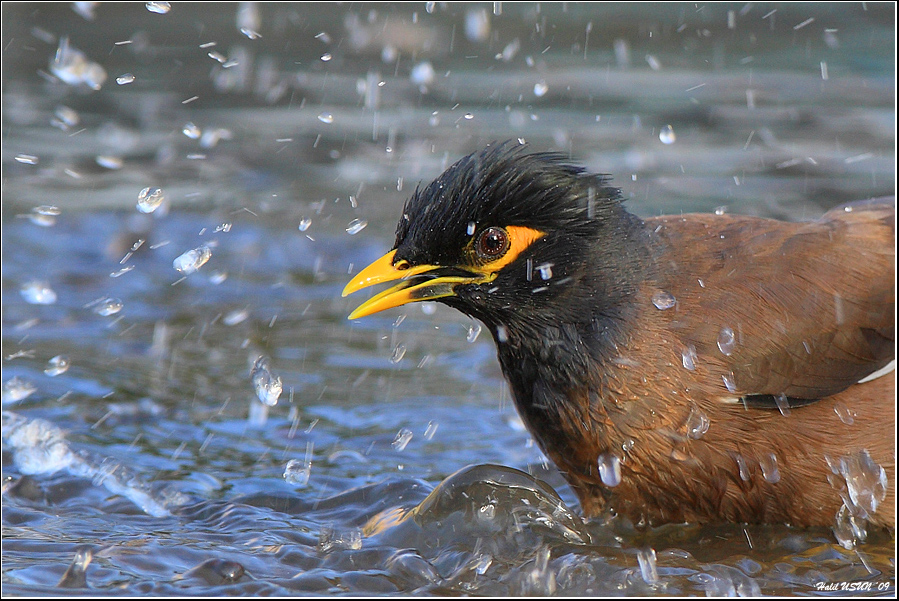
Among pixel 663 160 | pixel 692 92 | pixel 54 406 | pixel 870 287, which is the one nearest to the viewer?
pixel 870 287

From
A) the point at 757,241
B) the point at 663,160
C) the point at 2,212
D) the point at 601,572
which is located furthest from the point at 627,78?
the point at 601,572

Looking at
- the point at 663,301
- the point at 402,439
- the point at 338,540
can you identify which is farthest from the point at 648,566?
the point at 402,439

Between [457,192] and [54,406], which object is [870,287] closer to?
[457,192]

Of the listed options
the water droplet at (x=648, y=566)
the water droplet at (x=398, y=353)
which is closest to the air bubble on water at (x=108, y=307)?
the water droplet at (x=398, y=353)

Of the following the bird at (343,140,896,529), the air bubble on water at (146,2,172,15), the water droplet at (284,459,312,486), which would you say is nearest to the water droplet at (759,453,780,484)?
the bird at (343,140,896,529)

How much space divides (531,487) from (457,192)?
1059mm

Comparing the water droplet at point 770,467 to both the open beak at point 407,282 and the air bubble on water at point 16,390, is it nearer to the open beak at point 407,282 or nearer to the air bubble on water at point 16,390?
the open beak at point 407,282

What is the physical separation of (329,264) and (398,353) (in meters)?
1.40

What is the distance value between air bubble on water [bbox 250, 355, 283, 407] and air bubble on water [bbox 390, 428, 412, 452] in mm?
655

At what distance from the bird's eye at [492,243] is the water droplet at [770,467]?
3.57ft

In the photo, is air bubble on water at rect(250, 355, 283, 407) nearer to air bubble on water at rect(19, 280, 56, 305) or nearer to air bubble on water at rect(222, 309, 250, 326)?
air bubble on water at rect(222, 309, 250, 326)

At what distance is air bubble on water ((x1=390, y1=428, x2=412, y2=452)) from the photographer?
4613 millimetres

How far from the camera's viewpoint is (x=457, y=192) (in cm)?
366

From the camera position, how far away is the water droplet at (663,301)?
376 cm
